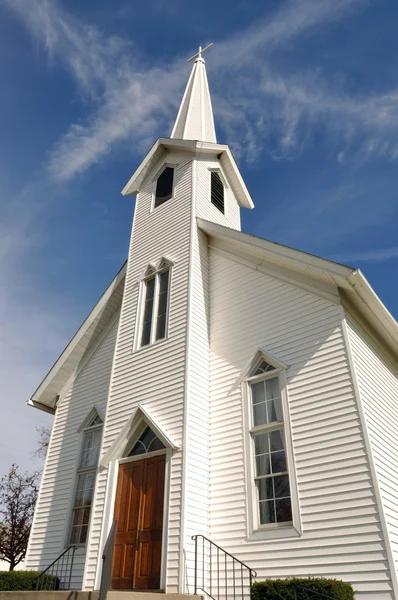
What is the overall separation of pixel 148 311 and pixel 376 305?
535 cm

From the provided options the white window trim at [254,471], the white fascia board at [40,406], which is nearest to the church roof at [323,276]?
the white window trim at [254,471]

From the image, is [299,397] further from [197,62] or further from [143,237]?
[197,62]

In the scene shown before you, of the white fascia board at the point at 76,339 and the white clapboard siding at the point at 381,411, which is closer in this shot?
the white clapboard siding at the point at 381,411

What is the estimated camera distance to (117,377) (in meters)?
11.1

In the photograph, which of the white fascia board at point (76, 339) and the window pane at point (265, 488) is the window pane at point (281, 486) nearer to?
the window pane at point (265, 488)

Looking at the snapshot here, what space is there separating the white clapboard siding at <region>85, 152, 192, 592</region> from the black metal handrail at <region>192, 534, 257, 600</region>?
1.55ft

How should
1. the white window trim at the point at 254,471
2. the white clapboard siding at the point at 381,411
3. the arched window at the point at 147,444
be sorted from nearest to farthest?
the white clapboard siding at the point at 381,411 < the white window trim at the point at 254,471 < the arched window at the point at 147,444

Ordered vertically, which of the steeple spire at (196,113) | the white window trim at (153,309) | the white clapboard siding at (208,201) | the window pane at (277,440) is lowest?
the window pane at (277,440)

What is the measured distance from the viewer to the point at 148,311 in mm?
11867

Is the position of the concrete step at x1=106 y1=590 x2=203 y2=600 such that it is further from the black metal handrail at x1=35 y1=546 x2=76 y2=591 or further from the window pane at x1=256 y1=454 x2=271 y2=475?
the black metal handrail at x1=35 y1=546 x2=76 y2=591

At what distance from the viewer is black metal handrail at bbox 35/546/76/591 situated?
1009 cm

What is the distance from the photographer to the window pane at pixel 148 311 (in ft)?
37.3

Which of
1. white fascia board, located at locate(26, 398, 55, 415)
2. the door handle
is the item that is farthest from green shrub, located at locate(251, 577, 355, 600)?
white fascia board, located at locate(26, 398, 55, 415)

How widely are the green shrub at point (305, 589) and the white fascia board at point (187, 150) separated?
11.6m
